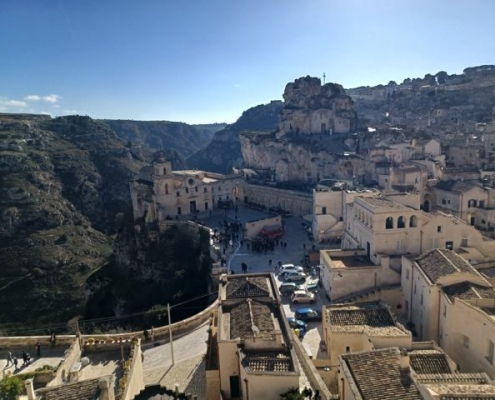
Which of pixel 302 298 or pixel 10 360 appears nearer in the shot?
pixel 10 360

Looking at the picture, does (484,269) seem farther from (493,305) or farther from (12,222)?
(12,222)

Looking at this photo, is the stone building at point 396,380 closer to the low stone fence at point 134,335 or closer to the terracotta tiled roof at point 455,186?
the low stone fence at point 134,335

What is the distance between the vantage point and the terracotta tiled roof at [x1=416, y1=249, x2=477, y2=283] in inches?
959

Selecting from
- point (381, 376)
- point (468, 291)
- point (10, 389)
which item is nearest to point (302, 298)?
point (468, 291)

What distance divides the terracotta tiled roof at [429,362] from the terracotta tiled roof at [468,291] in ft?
15.1

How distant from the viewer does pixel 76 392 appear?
43.7ft

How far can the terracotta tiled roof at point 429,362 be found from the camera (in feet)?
60.3

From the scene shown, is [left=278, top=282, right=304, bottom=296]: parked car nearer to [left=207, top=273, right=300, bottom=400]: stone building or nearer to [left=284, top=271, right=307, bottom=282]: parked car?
[left=284, top=271, right=307, bottom=282]: parked car

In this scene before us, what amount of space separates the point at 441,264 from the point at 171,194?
3887cm

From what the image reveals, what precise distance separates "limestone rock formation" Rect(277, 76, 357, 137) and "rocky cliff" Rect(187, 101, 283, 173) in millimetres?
56018

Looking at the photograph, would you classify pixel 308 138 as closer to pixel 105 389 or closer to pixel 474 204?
pixel 474 204

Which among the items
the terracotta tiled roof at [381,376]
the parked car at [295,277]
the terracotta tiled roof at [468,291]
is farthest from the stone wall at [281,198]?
the terracotta tiled roof at [381,376]

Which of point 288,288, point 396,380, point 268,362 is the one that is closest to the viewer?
point 396,380

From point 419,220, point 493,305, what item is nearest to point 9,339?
point 493,305
